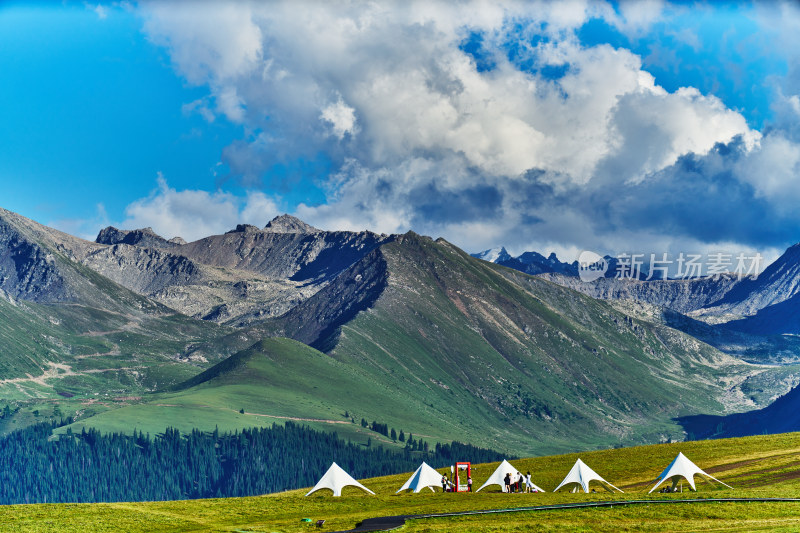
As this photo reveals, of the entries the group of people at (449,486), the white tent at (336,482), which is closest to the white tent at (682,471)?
the group of people at (449,486)

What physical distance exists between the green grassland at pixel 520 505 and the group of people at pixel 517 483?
4369mm

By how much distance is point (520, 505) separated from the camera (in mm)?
113688

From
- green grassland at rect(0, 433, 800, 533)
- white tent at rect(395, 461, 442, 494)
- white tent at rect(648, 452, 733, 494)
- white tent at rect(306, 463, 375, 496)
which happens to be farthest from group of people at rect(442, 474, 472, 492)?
white tent at rect(648, 452, 733, 494)

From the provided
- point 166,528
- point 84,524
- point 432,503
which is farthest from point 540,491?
point 84,524

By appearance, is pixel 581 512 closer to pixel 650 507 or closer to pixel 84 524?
pixel 650 507

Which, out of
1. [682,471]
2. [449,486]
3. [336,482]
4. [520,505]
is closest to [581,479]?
[682,471]

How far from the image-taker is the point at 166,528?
10994 cm

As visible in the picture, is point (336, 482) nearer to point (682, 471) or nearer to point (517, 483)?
point (517, 483)

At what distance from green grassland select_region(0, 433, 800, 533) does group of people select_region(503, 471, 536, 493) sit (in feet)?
14.3

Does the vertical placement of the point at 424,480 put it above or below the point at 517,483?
above

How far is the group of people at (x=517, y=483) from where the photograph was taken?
140125 millimetres

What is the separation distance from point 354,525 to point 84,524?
34028 millimetres

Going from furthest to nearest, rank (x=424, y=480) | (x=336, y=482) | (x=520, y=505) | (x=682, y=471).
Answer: (x=336, y=482) < (x=424, y=480) < (x=682, y=471) < (x=520, y=505)

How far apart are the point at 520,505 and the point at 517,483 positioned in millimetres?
28431
